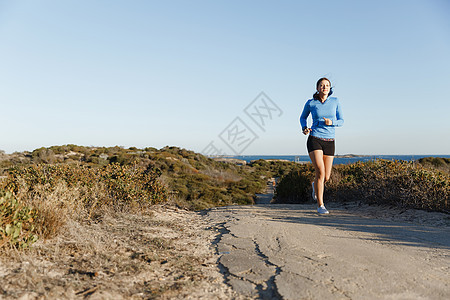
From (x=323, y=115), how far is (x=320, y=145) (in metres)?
0.52

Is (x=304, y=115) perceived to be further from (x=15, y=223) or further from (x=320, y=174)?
(x=15, y=223)

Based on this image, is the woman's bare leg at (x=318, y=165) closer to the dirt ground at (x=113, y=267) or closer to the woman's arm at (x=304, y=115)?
the woman's arm at (x=304, y=115)

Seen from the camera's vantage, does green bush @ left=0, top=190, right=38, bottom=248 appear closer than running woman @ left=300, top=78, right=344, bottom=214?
Yes

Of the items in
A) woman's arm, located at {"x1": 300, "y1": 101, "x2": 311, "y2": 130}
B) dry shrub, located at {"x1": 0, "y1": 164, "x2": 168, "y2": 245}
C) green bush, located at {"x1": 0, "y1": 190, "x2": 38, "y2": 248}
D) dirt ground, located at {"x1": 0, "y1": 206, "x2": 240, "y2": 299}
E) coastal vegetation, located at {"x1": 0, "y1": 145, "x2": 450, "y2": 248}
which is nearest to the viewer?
dirt ground, located at {"x1": 0, "y1": 206, "x2": 240, "y2": 299}

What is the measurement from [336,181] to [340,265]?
619 centimetres

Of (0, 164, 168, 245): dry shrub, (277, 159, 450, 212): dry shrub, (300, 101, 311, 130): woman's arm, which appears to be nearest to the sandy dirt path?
(277, 159, 450, 212): dry shrub

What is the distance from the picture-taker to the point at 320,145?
18.3ft

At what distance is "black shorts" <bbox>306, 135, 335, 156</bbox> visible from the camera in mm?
5543

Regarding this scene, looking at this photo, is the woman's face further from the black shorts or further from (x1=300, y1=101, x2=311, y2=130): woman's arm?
the black shorts

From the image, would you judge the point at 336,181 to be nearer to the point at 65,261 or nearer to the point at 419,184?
the point at 419,184

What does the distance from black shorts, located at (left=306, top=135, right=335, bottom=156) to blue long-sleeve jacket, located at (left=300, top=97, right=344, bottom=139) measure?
0.28 ft

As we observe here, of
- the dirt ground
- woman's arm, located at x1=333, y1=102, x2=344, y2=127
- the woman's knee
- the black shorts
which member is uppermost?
woman's arm, located at x1=333, y1=102, x2=344, y2=127

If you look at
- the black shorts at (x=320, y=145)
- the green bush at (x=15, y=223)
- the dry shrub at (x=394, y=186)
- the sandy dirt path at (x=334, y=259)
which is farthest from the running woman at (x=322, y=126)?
the green bush at (x=15, y=223)

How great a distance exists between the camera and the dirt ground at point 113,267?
2.36 meters
